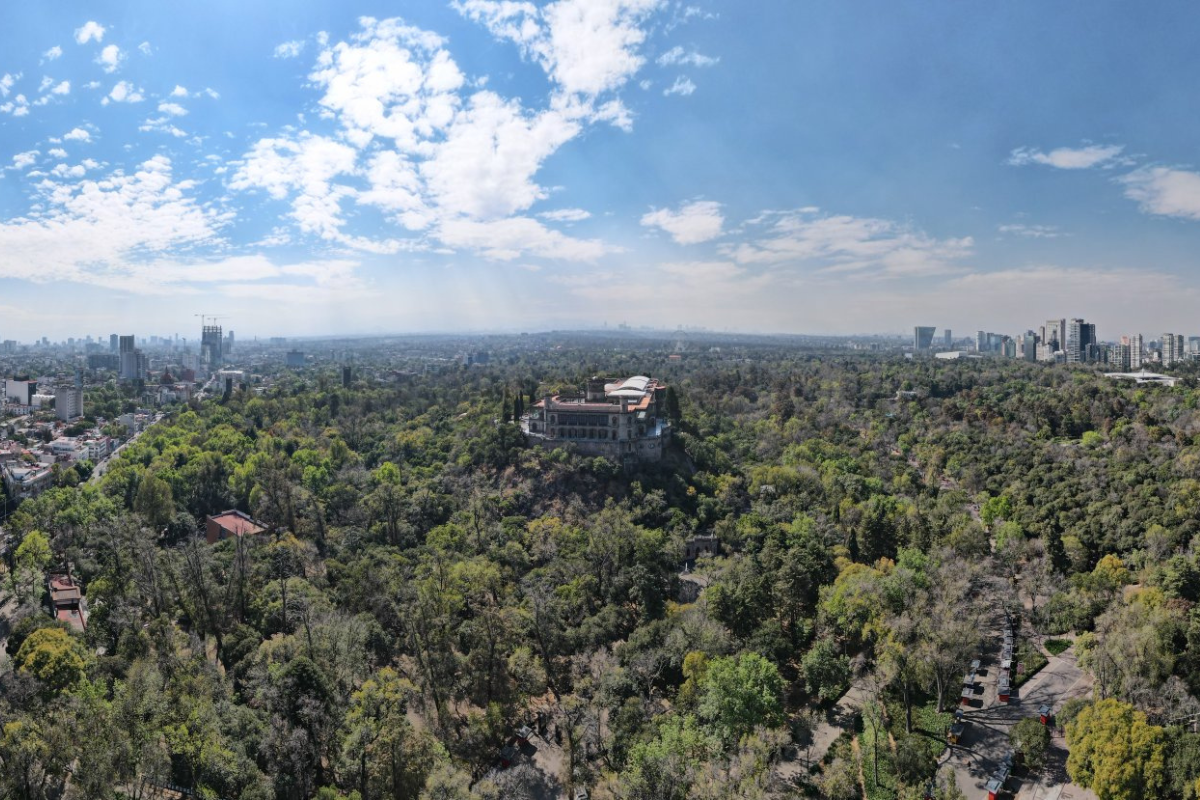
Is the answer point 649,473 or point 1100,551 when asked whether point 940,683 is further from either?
point 649,473

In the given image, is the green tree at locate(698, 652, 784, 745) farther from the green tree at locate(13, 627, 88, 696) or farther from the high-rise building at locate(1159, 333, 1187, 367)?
the high-rise building at locate(1159, 333, 1187, 367)

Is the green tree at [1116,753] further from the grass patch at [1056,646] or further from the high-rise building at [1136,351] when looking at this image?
the high-rise building at [1136,351]

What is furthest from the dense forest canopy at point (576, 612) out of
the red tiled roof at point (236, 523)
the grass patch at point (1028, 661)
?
the grass patch at point (1028, 661)

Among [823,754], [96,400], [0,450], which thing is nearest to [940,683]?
[823,754]

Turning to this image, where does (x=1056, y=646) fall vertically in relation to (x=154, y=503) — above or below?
below

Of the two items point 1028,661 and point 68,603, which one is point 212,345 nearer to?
point 68,603

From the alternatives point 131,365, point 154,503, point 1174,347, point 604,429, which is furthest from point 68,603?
point 1174,347

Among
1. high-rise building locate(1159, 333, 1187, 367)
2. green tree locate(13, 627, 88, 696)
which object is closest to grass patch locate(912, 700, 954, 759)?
green tree locate(13, 627, 88, 696)
